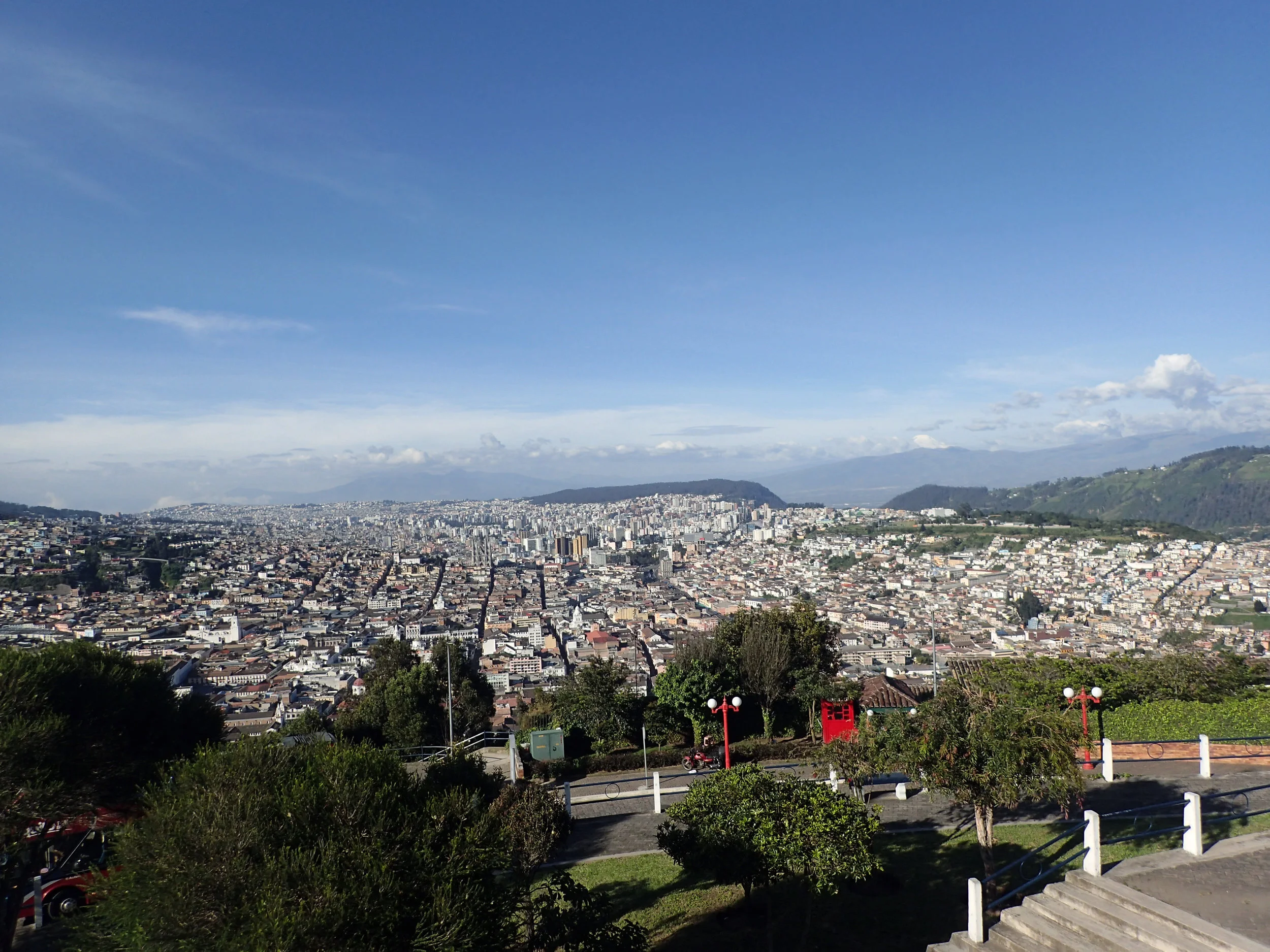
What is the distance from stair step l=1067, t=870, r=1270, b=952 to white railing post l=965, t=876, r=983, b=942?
70cm

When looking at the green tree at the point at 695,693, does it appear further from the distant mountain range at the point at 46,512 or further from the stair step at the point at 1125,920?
the distant mountain range at the point at 46,512

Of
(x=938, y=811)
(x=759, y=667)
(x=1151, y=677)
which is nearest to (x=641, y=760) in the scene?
(x=759, y=667)

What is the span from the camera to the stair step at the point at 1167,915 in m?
3.85

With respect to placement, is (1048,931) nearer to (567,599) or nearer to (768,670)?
(768,670)

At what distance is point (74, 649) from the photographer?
897cm

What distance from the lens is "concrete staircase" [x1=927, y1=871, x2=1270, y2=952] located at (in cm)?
400

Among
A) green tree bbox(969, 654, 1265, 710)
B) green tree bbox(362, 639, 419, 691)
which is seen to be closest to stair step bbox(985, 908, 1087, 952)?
green tree bbox(969, 654, 1265, 710)

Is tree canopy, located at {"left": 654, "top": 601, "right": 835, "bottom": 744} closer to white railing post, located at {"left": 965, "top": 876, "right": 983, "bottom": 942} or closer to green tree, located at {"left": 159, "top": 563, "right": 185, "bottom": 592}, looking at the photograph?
white railing post, located at {"left": 965, "top": 876, "right": 983, "bottom": 942}

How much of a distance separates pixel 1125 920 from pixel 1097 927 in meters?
0.15

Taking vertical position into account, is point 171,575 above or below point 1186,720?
below

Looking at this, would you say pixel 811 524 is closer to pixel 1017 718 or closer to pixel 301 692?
pixel 301 692

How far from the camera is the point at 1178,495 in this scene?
337 feet

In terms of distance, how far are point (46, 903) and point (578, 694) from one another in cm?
776

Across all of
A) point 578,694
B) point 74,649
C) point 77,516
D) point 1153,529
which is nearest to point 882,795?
point 578,694
